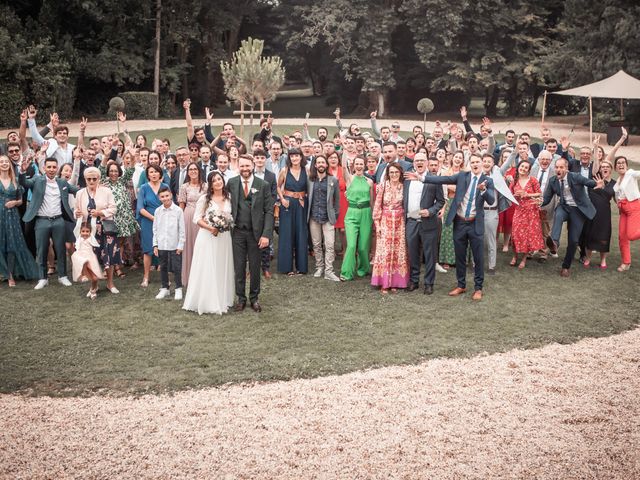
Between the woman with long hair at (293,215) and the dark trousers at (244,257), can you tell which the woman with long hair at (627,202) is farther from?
the dark trousers at (244,257)

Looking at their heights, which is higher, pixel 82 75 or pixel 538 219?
pixel 82 75

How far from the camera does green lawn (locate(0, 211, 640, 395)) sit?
697 centimetres

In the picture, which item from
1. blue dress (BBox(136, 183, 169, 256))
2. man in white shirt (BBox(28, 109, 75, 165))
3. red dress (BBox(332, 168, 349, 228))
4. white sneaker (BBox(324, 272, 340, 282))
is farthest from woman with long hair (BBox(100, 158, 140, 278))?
red dress (BBox(332, 168, 349, 228))

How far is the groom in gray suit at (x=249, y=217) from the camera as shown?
877cm

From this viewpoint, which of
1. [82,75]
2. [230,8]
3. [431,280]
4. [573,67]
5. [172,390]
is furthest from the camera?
[230,8]

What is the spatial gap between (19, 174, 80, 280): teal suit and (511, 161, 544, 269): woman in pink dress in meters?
7.57

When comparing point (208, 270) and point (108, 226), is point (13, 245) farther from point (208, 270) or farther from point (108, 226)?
point (208, 270)

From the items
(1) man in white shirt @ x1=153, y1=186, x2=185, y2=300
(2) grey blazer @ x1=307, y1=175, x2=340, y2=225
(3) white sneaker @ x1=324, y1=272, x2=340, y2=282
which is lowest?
(3) white sneaker @ x1=324, y1=272, x2=340, y2=282

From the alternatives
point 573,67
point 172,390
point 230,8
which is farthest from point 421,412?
point 230,8

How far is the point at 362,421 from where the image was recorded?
5.87m

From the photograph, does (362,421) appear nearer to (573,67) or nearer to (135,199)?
(135,199)

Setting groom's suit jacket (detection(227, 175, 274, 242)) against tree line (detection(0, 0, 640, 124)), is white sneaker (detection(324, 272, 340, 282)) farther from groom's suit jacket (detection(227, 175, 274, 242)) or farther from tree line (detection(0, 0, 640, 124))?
tree line (detection(0, 0, 640, 124))

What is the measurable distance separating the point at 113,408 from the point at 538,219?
7.98 meters

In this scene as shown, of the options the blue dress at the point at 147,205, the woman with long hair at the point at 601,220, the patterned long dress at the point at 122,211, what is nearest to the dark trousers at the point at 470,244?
the woman with long hair at the point at 601,220
